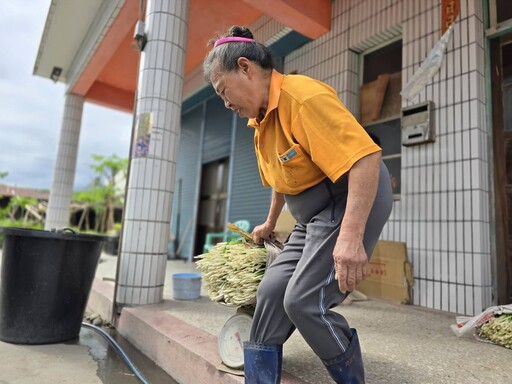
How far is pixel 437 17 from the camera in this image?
339 cm

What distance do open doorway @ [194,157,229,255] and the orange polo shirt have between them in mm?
5445

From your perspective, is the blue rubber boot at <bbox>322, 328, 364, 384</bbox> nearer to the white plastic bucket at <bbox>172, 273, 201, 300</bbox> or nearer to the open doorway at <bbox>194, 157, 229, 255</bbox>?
the white plastic bucket at <bbox>172, 273, 201, 300</bbox>

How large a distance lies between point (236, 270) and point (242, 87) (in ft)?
2.75

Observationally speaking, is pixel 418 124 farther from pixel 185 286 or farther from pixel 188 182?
pixel 188 182

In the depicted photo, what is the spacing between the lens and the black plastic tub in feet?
7.59

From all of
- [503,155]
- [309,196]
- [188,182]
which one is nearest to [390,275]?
[503,155]

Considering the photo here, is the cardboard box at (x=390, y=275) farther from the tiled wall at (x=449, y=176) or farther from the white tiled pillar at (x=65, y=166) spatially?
the white tiled pillar at (x=65, y=166)

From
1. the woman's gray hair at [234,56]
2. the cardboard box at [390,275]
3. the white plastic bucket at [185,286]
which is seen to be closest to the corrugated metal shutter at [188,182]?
the white plastic bucket at [185,286]

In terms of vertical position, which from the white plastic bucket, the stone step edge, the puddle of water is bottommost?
the puddle of water

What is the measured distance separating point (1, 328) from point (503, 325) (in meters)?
3.38

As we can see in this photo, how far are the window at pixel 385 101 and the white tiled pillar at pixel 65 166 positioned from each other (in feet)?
19.8

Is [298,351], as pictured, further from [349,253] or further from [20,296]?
[20,296]

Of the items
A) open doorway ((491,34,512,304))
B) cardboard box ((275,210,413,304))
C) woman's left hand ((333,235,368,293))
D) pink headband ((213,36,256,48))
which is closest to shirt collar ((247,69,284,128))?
pink headband ((213,36,256,48))

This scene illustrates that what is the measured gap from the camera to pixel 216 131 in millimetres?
7047
